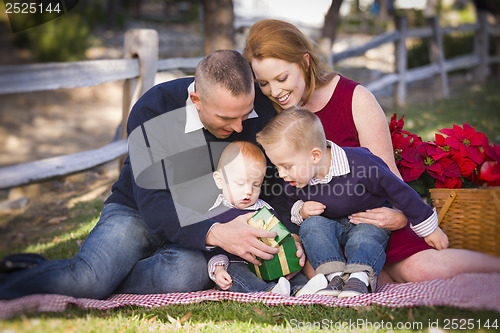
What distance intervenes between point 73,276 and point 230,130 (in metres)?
1.23

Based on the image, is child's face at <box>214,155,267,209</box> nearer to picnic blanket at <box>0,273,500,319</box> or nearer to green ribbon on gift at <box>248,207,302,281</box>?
green ribbon on gift at <box>248,207,302,281</box>

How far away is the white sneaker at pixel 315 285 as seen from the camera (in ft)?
9.22

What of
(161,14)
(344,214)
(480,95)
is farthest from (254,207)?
(161,14)

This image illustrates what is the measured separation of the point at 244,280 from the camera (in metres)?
2.93

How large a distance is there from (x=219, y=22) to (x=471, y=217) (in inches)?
237

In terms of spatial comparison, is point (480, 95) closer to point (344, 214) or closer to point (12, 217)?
point (344, 214)

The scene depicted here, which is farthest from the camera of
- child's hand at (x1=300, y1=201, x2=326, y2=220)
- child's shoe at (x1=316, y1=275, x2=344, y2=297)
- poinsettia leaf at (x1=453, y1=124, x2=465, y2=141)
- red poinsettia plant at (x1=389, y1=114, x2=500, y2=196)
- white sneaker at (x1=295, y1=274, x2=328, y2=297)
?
poinsettia leaf at (x1=453, y1=124, x2=465, y2=141)

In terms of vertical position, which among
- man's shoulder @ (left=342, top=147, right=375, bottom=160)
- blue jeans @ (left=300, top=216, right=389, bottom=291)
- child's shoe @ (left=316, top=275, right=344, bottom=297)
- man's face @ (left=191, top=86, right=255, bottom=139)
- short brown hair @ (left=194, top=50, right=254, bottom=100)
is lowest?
child's shoe @ (left=316, top=275, right=344, bottom=297)

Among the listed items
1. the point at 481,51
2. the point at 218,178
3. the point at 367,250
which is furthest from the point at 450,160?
the point at 481,51

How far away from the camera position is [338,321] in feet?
8.16

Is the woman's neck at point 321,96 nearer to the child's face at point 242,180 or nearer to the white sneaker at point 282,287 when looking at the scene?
the child's face at point 242,180

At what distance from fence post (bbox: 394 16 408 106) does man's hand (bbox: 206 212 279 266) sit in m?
7.73

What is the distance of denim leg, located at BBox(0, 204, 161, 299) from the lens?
2555 mm

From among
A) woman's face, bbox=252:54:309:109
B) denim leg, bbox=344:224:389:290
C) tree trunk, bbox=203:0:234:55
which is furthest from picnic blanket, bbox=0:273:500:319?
tree trunk, bbox=203:0:234:55
